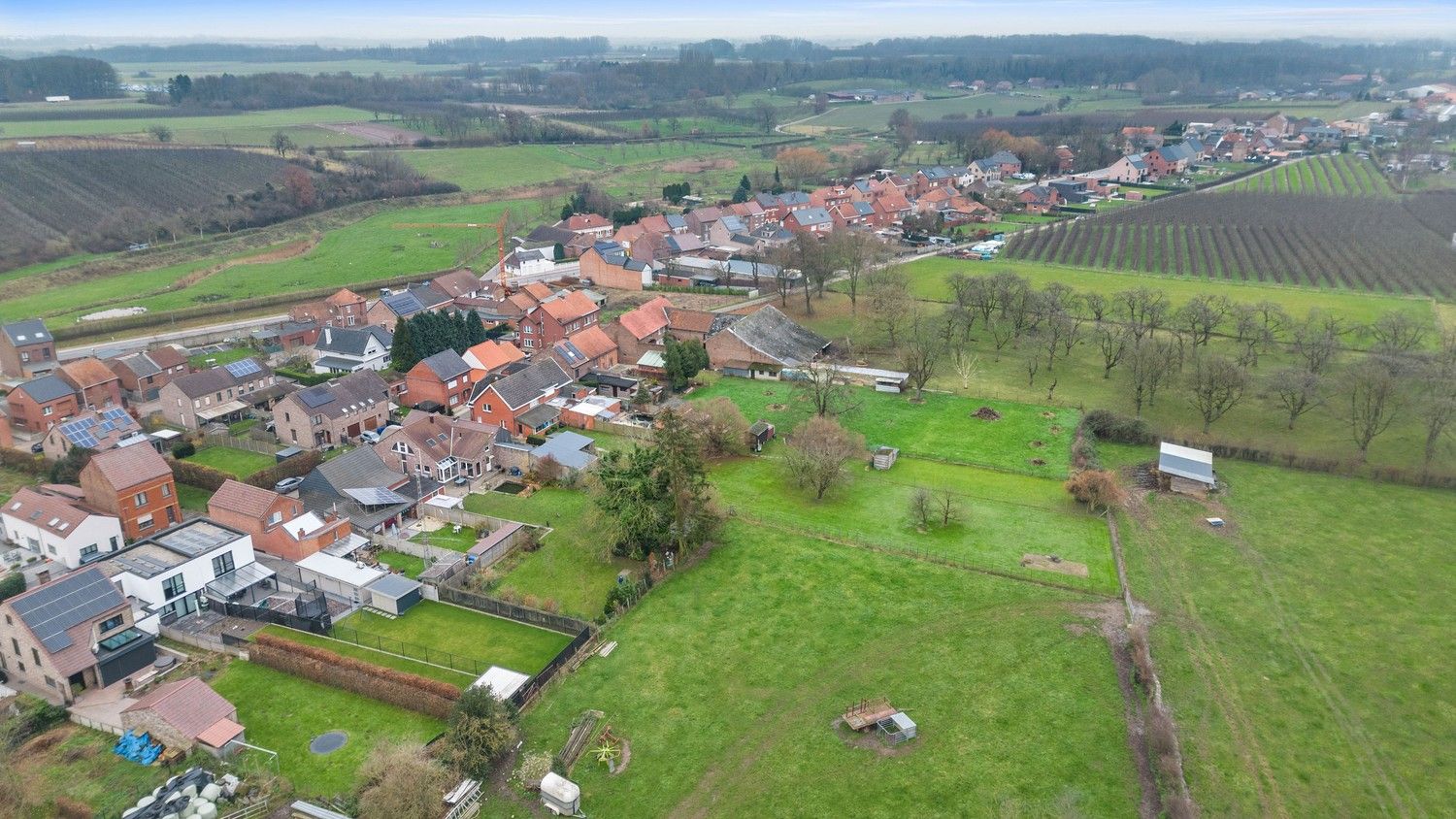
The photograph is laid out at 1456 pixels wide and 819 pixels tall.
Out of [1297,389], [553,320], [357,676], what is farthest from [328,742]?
[1297,389]

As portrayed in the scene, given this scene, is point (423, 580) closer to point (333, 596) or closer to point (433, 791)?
point (333, 596)

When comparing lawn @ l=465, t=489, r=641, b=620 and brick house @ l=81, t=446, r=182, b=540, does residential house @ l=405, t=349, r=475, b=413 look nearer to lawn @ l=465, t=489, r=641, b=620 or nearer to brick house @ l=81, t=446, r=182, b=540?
lawn @ l=465, t=489, r=641, b=620

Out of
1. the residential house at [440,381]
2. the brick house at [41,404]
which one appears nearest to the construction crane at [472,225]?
the residential house at [440,381]

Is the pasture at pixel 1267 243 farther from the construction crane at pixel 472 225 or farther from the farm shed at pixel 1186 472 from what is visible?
the construction crane at pixel 472 225

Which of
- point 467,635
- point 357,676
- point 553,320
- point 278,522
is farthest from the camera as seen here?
point 553,320

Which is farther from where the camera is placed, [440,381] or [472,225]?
[472,225]

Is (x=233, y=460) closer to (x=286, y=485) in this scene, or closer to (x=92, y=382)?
(x=286, y=485)

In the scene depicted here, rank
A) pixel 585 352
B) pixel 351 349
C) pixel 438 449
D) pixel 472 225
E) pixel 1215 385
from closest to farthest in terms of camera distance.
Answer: pixel 438 449, pixel 1215 385, pixel 585 352, pixel 351 349, pixel 472 225

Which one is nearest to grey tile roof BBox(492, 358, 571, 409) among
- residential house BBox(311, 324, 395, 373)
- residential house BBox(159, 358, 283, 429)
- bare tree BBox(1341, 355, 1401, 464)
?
residential house BBox(311, 324, 395, 373)
